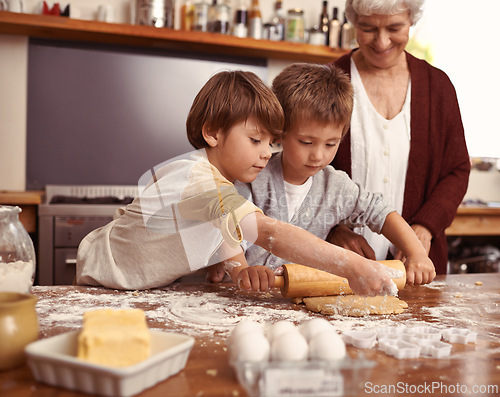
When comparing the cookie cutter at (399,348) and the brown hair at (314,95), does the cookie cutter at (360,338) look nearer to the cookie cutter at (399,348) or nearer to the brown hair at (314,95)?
the cookie cutter at (399,348)

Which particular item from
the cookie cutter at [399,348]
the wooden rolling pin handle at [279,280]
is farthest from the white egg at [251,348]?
the wooden rolling pin handle at [279,280]

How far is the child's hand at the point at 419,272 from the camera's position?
50.2 inches

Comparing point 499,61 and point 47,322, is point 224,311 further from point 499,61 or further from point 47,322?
point 499,61

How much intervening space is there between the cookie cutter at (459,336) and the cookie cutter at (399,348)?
4.3 inches

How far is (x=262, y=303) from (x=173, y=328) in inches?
10.7

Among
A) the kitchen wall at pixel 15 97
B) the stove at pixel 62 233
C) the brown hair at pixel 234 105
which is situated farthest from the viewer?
the kitchen wall at pixel 15 97

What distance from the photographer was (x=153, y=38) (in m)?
2.86

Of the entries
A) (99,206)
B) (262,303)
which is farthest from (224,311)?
(99,206)

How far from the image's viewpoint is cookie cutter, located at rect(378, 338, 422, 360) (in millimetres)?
785

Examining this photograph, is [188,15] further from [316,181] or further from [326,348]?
[326,348]

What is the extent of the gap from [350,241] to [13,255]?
0.91 metres

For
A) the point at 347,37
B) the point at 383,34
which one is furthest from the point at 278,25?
the point at 383,34

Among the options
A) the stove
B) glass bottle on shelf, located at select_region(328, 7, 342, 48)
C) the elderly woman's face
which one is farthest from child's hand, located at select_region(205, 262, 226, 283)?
glass bottle on shelf, located at select_region(328, 7, 342, 48)

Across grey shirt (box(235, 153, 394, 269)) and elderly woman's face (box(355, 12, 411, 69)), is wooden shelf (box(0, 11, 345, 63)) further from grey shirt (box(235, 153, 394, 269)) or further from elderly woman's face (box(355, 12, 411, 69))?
grey shirt (box(235, 153, 394, 269))
